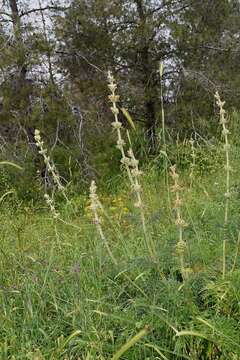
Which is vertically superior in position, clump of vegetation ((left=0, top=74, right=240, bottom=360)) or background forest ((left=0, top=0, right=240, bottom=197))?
background forest ((left=0, top=0, right=240, bottom=197))

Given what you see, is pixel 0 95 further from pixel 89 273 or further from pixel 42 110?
pixel 89 273

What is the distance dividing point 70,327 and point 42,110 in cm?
522

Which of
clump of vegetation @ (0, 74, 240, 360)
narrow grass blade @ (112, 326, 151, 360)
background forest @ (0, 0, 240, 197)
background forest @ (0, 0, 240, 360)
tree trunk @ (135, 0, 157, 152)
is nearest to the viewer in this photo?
narrow grass blade @ (112, 326, 151, 360)

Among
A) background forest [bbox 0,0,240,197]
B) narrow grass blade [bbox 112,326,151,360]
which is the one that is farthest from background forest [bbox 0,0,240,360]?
narrow grass blade [bbox 112,326,151,360]

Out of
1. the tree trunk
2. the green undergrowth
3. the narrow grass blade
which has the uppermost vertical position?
the tree trunk

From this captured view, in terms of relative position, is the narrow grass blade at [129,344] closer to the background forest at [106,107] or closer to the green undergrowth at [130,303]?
the green undergrowth at [130,303]

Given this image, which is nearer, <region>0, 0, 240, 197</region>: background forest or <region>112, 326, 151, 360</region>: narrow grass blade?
<region>112, 326, 151, 360</region>: narrow grass blade

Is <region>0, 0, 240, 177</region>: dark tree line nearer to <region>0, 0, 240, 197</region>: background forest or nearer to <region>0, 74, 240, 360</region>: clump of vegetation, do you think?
<region>0, 0, 240, 197</region>: background forest

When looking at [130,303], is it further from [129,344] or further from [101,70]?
[101,70]

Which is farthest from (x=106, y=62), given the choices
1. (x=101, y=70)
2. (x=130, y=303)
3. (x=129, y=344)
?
(x=129, y=344)

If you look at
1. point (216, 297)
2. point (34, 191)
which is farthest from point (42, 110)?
point (216, 297)

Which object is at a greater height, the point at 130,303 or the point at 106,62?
the point at 106,62

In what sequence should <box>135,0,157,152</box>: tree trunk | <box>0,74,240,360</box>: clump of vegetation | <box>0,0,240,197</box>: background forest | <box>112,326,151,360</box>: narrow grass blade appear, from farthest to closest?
<box>135,0,157,152</box>: tree trunk
<box>0,0,240,197</box>: background forest
<box>0,74,240,360</box>: clump of vegetation
<box>112,326,151,360</box>: narrow grass blade

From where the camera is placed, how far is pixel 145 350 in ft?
6.90
